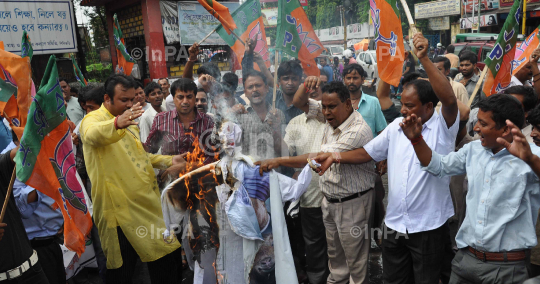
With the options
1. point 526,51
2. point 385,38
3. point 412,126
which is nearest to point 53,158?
point 412,126

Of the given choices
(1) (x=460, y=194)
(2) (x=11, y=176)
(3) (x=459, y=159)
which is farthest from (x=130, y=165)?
(1) (x=460, y=194)

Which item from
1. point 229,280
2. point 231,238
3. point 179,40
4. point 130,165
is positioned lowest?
point 229,280

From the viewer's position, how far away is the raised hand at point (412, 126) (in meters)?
2.63

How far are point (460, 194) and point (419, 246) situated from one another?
1.61m

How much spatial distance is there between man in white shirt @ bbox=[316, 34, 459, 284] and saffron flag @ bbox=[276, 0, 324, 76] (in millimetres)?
1598

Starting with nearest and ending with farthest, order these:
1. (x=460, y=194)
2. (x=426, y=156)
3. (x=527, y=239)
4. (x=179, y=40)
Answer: (x=527, y=239)
(x=426, y=156)
(x=460, y=194)
(x=179, y=40)

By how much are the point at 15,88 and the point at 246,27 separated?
8.26 ft

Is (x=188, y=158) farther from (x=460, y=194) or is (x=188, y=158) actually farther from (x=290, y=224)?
(x=460, y=194)

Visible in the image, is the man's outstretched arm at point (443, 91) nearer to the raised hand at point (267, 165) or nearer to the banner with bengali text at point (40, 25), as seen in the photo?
the raised hand at point (267, 165)

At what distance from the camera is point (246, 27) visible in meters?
5.02

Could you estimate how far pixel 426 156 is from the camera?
276cm

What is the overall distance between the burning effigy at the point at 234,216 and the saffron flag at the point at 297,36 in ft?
5.41

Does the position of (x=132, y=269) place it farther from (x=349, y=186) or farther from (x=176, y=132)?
(x=349, y=186)

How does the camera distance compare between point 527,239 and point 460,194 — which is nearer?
point 527,239
